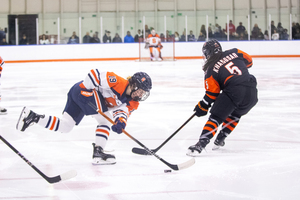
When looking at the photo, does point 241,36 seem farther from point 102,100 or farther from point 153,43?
point 102,100

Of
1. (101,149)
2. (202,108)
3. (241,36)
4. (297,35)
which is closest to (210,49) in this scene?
(202,108)

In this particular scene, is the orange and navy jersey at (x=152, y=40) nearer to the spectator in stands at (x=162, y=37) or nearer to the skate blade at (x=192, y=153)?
the spectator in stands at (x=162, y=37)

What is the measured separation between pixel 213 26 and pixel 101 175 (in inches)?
508

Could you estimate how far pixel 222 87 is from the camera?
265cm

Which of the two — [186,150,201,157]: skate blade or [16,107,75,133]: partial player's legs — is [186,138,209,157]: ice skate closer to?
[186,150,201,157]: skate blade

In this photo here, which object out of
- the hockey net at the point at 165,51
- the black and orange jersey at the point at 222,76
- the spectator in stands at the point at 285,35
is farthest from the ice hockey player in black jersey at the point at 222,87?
the spectator in stands at the point at 285,35

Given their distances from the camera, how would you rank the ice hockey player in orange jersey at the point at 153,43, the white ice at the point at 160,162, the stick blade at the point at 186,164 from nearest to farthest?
the white ice at the point at 160,162 < the stick blade at the point at 186,164 < the ice hockey player in orange jersey at the point at 153,43

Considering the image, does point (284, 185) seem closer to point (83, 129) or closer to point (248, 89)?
point (248, 89)

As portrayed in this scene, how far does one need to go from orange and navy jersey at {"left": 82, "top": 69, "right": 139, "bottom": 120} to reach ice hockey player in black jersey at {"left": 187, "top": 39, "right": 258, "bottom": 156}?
1.57 ft

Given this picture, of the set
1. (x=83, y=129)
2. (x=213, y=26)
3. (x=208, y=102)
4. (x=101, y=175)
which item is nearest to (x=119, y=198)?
(x=101, y=175)

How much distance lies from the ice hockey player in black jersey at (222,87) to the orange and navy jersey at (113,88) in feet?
1.57

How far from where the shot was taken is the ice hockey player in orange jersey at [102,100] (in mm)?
2434

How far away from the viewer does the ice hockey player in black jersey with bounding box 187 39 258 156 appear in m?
2.58

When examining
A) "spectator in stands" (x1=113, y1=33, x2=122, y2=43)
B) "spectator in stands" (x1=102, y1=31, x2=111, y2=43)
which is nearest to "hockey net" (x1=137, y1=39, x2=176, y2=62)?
"spectator in stands" (x1=113, y1=33, x2=122, y2=43)
